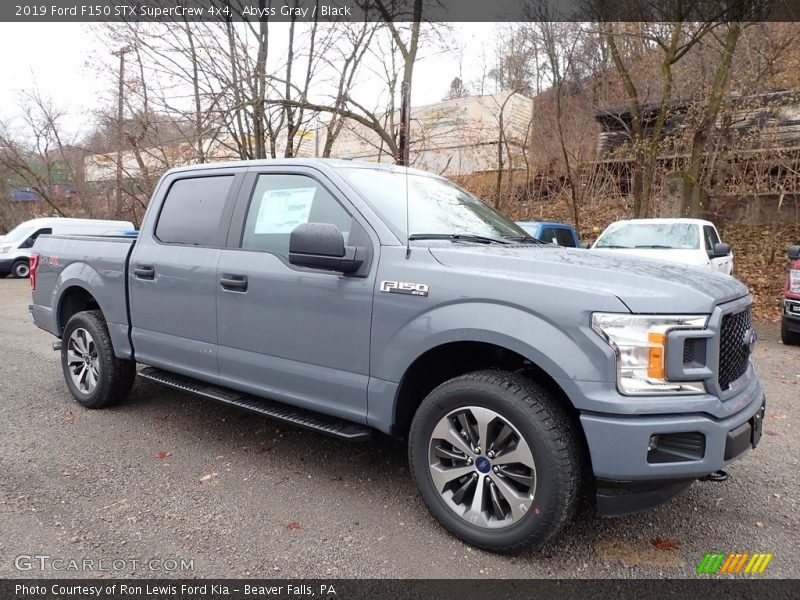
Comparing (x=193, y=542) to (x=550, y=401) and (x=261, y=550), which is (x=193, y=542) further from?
(x=550, y=401)

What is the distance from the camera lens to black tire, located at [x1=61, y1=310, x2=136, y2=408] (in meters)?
4.60

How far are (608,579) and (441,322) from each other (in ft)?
4.53

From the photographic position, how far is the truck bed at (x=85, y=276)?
4.46 m

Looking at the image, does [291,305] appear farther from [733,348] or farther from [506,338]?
[733,348]

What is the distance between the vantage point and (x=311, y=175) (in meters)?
3.49

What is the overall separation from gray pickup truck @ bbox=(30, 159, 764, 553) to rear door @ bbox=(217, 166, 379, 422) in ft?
0.03

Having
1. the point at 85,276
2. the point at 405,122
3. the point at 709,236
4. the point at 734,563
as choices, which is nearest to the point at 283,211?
the point at 85,276

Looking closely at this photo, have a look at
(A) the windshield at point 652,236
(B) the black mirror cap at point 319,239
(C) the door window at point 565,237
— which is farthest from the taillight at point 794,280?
(B) the black mirror cap at point 319,239

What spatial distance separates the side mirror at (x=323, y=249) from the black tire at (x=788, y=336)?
7.37 metres

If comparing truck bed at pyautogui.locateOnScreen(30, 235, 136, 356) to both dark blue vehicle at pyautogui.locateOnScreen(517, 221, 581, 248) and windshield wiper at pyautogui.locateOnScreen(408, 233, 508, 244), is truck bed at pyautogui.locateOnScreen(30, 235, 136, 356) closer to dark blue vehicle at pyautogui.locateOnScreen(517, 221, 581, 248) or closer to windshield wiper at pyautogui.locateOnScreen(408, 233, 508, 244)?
windshield wiper at pyautogui.locateOnScreen(408, 233, 508, 244)

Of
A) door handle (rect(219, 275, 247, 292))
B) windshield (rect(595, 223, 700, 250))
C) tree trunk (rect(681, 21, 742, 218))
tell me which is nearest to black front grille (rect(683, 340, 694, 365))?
door handle (rect(219, 275, 247, 292))

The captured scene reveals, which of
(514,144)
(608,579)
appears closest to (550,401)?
(608,579)

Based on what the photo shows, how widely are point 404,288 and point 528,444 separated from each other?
3.20 ft

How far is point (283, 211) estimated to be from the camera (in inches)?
142
